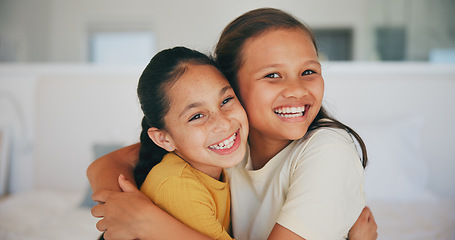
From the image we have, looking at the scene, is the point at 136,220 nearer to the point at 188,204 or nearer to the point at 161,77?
the point at 188,204

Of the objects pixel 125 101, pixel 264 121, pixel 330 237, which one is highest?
pixel 264 121

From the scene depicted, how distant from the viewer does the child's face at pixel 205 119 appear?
3.05ft

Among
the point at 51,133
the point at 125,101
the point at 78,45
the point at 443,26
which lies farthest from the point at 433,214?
the point at 78,45

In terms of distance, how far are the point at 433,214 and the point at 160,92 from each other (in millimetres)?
1502

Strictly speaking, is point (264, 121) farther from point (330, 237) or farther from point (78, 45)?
point (78, 45)

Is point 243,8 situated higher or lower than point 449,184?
higher

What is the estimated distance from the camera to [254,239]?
100cm

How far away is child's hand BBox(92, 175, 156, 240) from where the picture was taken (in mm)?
831

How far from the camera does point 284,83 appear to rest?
3.13 ft

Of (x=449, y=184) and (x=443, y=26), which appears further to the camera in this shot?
(x=443, y=26)

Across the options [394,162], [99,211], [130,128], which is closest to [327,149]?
[99,211]

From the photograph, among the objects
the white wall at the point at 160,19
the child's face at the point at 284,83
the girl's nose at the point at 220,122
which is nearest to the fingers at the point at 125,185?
the girl's nose at the point at 220,122

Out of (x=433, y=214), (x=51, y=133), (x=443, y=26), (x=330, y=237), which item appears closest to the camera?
(x=330, y=237)

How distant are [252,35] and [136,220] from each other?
0.55m
